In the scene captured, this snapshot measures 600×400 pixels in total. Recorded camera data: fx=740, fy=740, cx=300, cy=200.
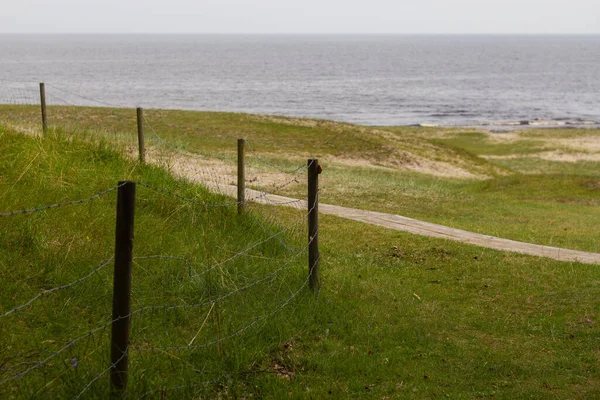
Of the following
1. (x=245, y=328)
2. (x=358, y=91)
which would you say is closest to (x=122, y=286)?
(x=245, y=328)

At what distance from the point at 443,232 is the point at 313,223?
6526 millimetres

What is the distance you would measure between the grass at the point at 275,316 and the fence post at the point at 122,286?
21 cm

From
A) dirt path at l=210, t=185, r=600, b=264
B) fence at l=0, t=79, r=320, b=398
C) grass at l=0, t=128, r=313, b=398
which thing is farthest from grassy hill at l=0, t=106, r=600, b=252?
fence at l=0, t=79, r=320, b=398

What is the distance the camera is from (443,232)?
573 inches

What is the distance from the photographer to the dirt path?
12930 mm

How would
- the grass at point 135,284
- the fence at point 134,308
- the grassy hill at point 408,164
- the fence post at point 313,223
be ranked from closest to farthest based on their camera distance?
the fence at point 134,308 < the grass at point 135,284 < the fence post at point 313,223 < the grassy hill at point 408,164

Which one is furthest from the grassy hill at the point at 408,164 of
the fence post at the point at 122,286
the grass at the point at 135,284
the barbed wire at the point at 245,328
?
the fence post at the point at 122,286

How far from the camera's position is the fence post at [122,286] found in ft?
16.8

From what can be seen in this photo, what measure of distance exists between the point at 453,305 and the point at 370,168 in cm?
1868

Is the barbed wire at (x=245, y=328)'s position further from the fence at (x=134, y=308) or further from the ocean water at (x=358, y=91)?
the ocean water at (x=358, y=91)

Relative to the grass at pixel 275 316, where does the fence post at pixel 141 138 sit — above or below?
above

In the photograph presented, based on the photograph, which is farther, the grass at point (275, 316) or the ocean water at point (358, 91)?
the ocean water at point (358, 91)

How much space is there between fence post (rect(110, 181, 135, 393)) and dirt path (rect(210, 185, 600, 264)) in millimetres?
6063

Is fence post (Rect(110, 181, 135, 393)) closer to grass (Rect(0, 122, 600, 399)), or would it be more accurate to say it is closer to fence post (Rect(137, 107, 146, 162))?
grass (Rect(0, 122, 600, 399))
